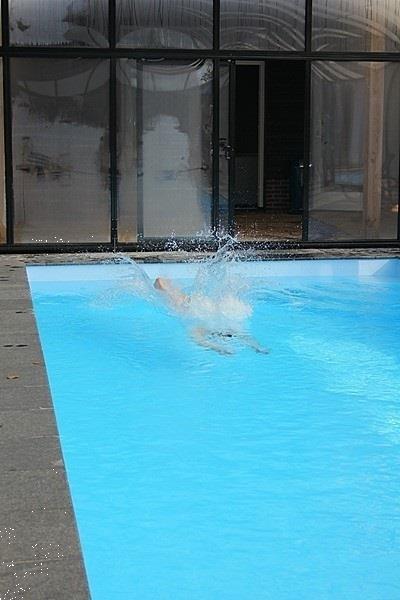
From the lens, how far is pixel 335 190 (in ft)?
33.5

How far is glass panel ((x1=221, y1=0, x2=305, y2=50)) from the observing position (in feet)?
31.8

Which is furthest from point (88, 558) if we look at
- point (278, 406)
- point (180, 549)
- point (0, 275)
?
point (0, 275)

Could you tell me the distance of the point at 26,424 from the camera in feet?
11.9

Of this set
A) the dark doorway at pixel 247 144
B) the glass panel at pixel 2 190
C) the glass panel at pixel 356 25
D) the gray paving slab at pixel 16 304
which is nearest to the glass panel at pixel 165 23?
the glass panel at pixel 356 25

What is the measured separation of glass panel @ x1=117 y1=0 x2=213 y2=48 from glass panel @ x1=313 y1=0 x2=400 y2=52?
45.6 inches

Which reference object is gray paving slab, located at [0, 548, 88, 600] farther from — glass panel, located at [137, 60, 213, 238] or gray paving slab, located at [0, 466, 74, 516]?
glass panel, located at [137, 60, 213, 238]

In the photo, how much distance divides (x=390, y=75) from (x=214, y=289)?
12.3 ft

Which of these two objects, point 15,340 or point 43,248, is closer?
point 15,340

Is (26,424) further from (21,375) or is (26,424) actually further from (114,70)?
(114,70)

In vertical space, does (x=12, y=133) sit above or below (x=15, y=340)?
above

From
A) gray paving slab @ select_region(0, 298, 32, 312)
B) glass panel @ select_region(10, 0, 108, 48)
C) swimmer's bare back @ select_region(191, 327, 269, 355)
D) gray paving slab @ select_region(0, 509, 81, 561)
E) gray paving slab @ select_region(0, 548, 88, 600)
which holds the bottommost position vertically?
swimmer's bare back @ select_region(191, 327, 269, 355)

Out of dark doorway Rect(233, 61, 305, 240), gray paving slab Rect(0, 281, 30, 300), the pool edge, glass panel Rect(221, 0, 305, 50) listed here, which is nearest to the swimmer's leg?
gray paving slab Rect(0, 281, 30, 300)

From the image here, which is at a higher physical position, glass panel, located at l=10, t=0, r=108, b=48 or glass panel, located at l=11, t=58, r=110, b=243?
glass panel, located at l=10, t=0, r=108, b=48

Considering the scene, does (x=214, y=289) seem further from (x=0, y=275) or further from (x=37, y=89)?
(x=37, y=89)
